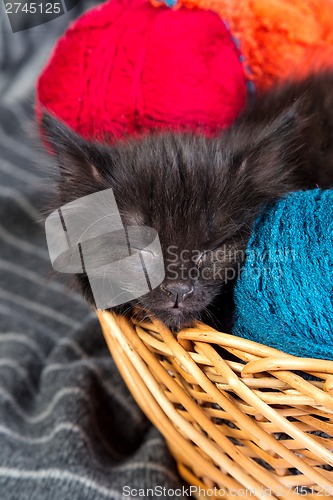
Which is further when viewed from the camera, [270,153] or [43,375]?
[43,375]

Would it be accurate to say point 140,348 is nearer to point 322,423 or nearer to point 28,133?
point 322,423

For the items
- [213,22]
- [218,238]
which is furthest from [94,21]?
[218,238]

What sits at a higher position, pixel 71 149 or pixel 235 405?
pixel 71 149

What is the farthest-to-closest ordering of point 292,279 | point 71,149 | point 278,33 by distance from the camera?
point 278,33 < point 71,149 < point 292,279

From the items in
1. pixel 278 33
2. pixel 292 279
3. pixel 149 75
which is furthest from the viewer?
pixel 278 33

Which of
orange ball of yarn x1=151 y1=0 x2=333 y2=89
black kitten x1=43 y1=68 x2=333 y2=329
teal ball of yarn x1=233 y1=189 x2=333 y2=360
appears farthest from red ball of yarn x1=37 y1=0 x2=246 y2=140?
teal ball of yarn x1=233 y1=189 x2=333 y2=360

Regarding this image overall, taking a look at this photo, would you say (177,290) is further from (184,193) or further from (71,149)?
(71,149)

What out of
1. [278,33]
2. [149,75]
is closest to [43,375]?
[149,75]

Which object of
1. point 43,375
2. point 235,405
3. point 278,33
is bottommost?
point 43,375
